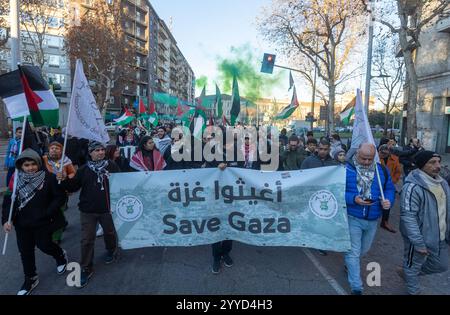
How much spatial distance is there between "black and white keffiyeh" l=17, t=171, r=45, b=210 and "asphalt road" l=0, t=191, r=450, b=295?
103cm

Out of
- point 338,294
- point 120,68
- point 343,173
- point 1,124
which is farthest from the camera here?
point 120,68

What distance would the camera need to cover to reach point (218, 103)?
29.6 feet

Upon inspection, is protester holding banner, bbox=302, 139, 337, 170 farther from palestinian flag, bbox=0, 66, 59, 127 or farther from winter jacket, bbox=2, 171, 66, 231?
palestinian flag, bbox=0, 66, 59, 127

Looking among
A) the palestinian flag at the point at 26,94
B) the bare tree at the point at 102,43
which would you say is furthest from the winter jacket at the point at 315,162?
the bare tree at the point at 102,43

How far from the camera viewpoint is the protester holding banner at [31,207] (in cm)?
341

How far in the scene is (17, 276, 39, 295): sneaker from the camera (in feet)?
11.1

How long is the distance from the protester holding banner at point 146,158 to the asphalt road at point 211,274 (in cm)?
132

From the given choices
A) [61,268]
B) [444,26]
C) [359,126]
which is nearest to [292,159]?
[359,126]

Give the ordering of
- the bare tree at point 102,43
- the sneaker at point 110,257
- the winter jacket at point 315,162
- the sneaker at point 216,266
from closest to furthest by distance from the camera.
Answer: the sneaker at point 216,266 → the sneaker at point 110,257 → the winter jacket at point 315,162 → the bare tree at point 102,43

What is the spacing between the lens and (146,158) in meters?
5.11

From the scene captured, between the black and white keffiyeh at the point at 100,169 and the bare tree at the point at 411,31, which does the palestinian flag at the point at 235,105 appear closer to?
the black and white keffiyeh at the point at 100,169
